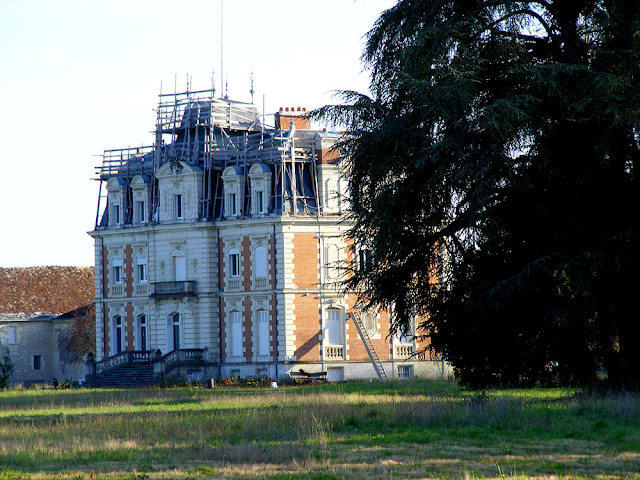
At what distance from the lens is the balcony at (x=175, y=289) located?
153 feet

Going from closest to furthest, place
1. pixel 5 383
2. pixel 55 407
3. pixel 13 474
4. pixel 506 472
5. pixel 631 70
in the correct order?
pixel 506 472 → pixel 13 474 → pixel 631 70 → pixel 55 407 → pixel 5 383

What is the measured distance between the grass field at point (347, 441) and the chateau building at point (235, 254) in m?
22.0

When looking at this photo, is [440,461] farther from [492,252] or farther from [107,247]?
[107,247]

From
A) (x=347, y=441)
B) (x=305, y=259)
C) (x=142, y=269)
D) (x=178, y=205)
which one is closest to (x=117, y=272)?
(x=142, y=269)

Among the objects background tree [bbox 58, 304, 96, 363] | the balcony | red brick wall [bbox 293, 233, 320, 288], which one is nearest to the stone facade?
background tree [bbox 58, 304, 96, 363]

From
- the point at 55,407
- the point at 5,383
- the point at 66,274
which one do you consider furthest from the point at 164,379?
the point at 66,274

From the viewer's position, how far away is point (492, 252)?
2253 cm

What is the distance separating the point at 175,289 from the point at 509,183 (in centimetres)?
2849

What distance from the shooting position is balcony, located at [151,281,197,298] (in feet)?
153

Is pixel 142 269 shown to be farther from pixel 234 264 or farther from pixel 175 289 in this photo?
pixel 234 264

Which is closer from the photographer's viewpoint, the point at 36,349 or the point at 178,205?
the point at 178,205

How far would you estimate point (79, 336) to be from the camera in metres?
57.2

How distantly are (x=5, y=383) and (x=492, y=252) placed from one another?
32.4 meters

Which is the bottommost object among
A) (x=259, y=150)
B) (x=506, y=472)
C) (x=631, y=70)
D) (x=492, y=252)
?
(x=506, y=472)
